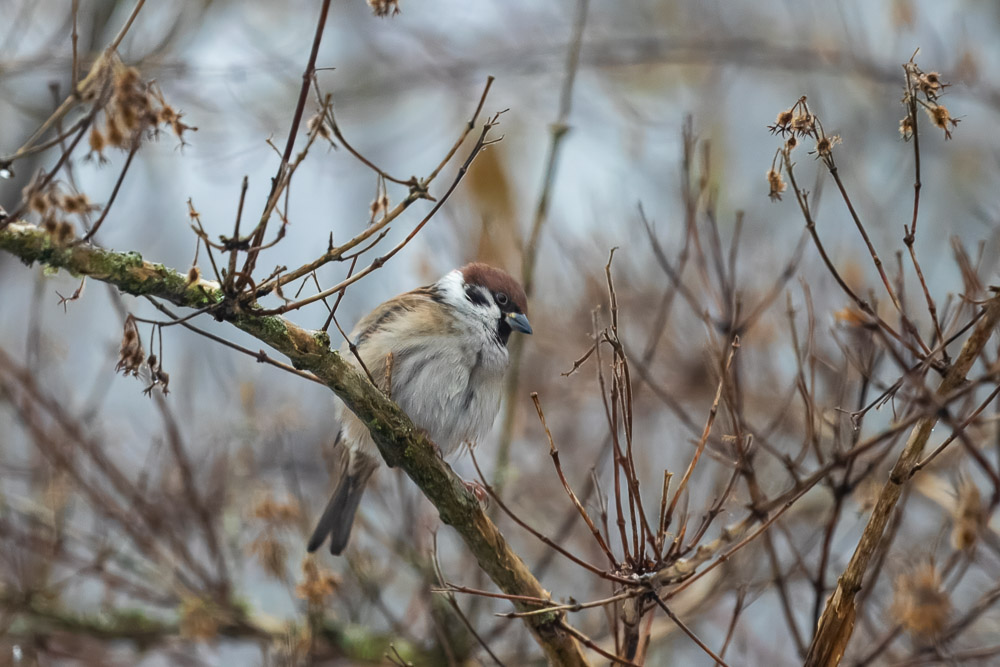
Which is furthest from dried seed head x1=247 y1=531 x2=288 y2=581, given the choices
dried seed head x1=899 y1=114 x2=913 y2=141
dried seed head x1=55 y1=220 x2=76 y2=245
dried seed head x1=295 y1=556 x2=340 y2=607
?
dried seed head x1=899 y1=114 x2=913 y2=141

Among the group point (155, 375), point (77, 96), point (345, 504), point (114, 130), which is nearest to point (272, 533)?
point (345, 504)

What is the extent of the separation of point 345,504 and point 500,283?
1305 millimetres

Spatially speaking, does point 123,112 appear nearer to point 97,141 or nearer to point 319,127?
point 97,141

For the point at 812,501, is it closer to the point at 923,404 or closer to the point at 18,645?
the point at 923,404

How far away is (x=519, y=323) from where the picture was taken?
423 cm

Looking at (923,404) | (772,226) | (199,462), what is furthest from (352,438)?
(772,226)

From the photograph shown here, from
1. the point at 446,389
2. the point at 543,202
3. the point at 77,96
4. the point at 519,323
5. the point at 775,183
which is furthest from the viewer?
the point at 543,202

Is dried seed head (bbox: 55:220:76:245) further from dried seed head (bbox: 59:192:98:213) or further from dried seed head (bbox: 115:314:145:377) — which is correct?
dried seed head (bbox: 115:314:145:377)

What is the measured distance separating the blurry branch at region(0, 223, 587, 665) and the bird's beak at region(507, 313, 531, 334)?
1495 mm

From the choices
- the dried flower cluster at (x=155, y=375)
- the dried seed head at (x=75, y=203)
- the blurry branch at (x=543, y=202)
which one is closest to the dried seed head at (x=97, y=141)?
→ the dried seed head at (x=75, y=203)

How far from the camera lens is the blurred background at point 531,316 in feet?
14.4

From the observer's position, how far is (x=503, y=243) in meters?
5.68

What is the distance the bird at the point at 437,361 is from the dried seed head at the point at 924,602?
Answer: 1.80m

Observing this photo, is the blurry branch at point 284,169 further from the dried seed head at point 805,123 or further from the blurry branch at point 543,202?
the blurry branch at point 543,202
